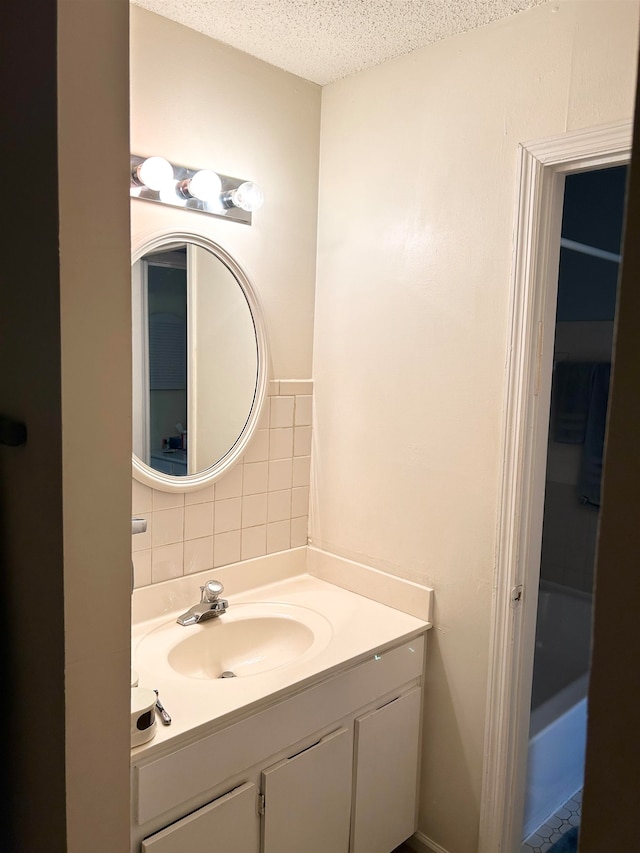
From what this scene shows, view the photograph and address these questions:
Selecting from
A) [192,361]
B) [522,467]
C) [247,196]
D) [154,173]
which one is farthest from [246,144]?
[522,467]

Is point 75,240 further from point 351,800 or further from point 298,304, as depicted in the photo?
point 351,800

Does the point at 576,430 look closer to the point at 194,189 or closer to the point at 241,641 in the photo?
the point at 241,641

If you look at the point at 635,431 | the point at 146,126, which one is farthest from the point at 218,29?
the point at 635,431

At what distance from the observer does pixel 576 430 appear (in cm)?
297

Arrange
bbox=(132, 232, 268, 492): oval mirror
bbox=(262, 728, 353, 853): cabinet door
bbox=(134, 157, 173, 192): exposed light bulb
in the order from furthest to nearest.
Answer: bbox=(132, 232, 268, 492): oval mirror, bbox=(134, 157, 173, 192): exposed light bulb, bbox=(262, 728, 353, 853): cabinet door

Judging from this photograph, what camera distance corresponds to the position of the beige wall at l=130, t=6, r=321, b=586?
1.81 metres

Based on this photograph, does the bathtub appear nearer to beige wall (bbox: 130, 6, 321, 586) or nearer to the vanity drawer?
the vanity drawer

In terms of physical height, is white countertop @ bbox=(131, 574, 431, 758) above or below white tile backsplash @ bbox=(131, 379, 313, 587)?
below

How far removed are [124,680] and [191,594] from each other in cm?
107

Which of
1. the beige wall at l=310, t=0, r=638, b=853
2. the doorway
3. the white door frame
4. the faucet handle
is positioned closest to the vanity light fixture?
the beige wall at l=310, t=0, r=638, b=853

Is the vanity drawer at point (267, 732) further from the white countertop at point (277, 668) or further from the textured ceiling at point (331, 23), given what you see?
the textured ceiling at point (331, 23)

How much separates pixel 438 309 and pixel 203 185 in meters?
0.75

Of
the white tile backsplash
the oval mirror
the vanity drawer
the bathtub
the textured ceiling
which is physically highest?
the textured ceiling

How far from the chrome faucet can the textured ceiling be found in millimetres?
1535
